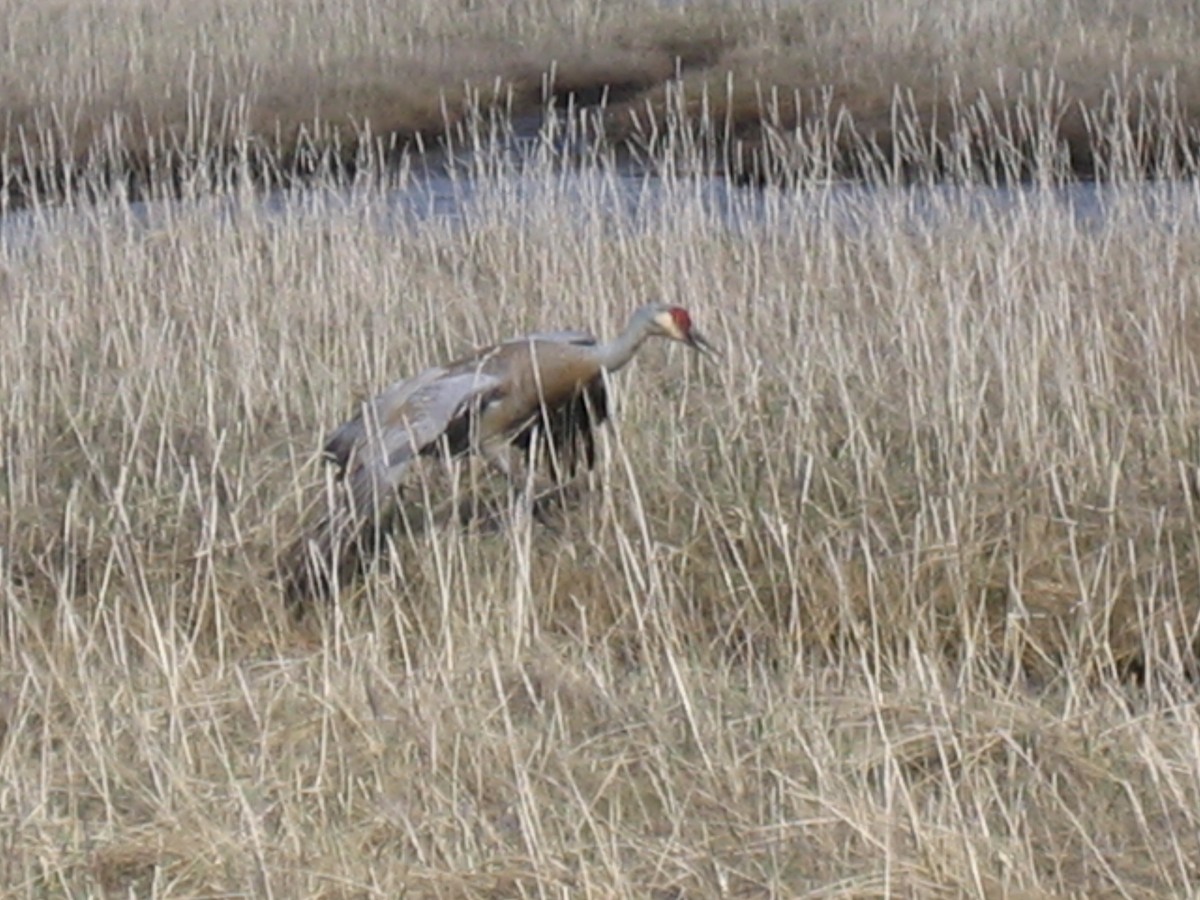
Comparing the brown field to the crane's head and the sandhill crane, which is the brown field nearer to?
the sandhill crane

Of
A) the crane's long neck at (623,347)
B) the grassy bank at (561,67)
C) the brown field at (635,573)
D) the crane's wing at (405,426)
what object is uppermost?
the crane's long neck at (623,347)

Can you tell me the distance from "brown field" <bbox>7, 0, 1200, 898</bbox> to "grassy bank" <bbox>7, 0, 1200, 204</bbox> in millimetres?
4582

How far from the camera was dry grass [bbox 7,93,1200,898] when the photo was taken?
297 cm

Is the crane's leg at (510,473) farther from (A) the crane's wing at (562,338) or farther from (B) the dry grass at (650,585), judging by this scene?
(A) the crane's wing at (562,338)

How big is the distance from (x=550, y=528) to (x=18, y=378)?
179 cm

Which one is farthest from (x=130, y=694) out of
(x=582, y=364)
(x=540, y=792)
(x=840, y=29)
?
(x=840, y=29)

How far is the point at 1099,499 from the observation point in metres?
4.51

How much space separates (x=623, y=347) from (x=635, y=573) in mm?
1223

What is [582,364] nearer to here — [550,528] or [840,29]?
[550,528]

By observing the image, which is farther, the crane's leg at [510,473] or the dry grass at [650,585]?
the crane's leg at [510,473]

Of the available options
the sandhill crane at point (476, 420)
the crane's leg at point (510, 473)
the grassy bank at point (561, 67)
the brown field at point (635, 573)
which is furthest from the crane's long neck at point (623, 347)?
the grassy bank at point (561, 67)

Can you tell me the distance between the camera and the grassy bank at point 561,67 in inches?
472

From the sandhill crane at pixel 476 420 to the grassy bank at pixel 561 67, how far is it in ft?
21.3

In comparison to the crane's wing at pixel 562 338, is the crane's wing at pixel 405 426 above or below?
below
